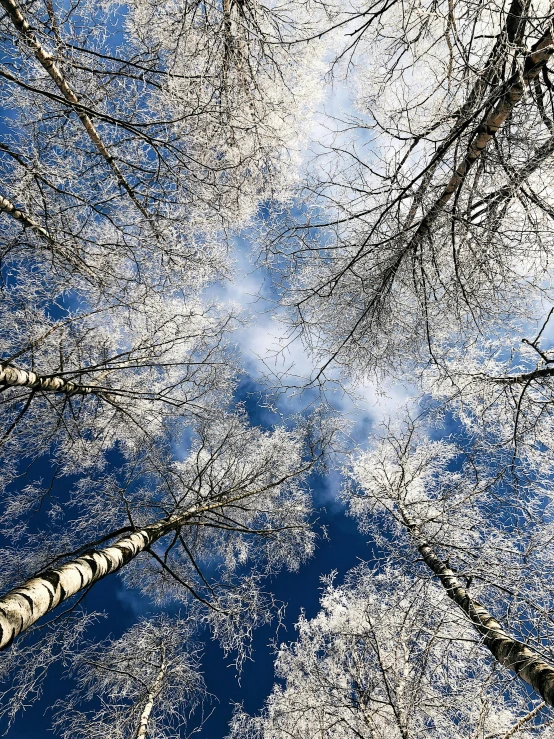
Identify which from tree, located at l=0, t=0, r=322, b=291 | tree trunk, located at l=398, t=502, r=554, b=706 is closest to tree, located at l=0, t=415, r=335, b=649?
tree trunk, located at l=398, t=502, r=554, b=706

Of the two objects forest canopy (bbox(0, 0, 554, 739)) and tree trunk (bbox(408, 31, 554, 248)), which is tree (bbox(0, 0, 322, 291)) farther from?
tree trunk (bbox(408, 31, 554, 248))

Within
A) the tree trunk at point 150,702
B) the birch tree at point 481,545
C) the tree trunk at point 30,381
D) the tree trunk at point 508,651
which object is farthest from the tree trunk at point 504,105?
the tree trunk at point 150,702

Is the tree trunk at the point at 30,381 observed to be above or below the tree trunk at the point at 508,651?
above

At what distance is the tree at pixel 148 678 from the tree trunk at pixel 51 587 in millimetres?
4795

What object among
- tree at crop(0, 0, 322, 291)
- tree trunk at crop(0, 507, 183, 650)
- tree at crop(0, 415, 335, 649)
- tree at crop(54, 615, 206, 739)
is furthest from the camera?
tree at crop(54, 615, 206, 739)

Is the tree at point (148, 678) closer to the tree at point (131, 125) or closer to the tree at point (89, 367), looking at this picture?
the tree at point (89, 367)

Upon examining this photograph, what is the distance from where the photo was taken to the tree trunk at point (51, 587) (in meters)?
1.52

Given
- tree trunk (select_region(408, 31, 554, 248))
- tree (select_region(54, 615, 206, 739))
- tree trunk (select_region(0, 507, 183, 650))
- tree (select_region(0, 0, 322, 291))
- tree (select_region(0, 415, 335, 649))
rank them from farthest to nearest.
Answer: tree (select_region(54, 615, 206, 739)), tree (select_region(0, 415, 335, 649)), tree (select_region(0, 0, 322, 291)), tree trunk (select_region(408, 31, 554, 248)), tree trunk (select_region(0, 507, 183, 650))

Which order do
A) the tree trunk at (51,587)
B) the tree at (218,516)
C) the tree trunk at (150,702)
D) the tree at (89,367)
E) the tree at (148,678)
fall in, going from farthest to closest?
the tree at (148,678), the tree trunk at (150,702), the tree at (218,516), the tree at (89,367), the tree trunk at (51,587)

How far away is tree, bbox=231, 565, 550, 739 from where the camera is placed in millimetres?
2732

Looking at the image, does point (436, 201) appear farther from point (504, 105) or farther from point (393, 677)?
point (393, 677)

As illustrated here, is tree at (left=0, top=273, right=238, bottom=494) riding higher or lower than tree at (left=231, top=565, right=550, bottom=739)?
higher

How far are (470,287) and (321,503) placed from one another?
6.21 m

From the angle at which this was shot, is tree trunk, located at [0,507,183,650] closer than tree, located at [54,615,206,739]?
Yes
